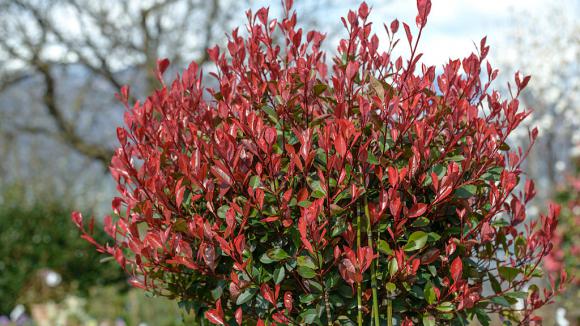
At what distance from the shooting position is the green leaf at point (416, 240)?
1824 millimetres

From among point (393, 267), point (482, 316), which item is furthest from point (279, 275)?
point (482, 316)

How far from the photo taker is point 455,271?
1.87 metres

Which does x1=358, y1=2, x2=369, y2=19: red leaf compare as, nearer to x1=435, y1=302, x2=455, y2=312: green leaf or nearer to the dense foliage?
x1=435, y1=302, x2=455, y2=312: green leaf

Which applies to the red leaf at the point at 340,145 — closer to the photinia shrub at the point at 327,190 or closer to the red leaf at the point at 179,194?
the photinia shrub at the point at 327,190

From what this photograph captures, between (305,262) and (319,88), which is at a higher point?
(319,88)

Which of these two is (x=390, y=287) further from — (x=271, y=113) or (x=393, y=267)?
(x=271, y=113)

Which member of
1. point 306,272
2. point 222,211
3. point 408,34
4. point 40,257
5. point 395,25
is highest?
point 40,257

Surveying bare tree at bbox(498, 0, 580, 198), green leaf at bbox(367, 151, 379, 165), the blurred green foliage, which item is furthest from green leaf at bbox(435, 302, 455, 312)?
bare tree at bbox(498, 0, 580, 198)

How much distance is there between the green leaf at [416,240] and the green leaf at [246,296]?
504 millimetres

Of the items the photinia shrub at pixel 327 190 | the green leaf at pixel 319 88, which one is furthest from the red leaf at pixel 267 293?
the green leaf at pixel 319 88

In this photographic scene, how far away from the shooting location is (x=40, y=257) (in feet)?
25.5

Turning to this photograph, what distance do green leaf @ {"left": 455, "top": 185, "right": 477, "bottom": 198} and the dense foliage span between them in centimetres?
691

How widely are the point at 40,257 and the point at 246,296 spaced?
6.70 metres

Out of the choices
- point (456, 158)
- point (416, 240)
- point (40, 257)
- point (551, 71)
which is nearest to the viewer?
point (416, 240)
